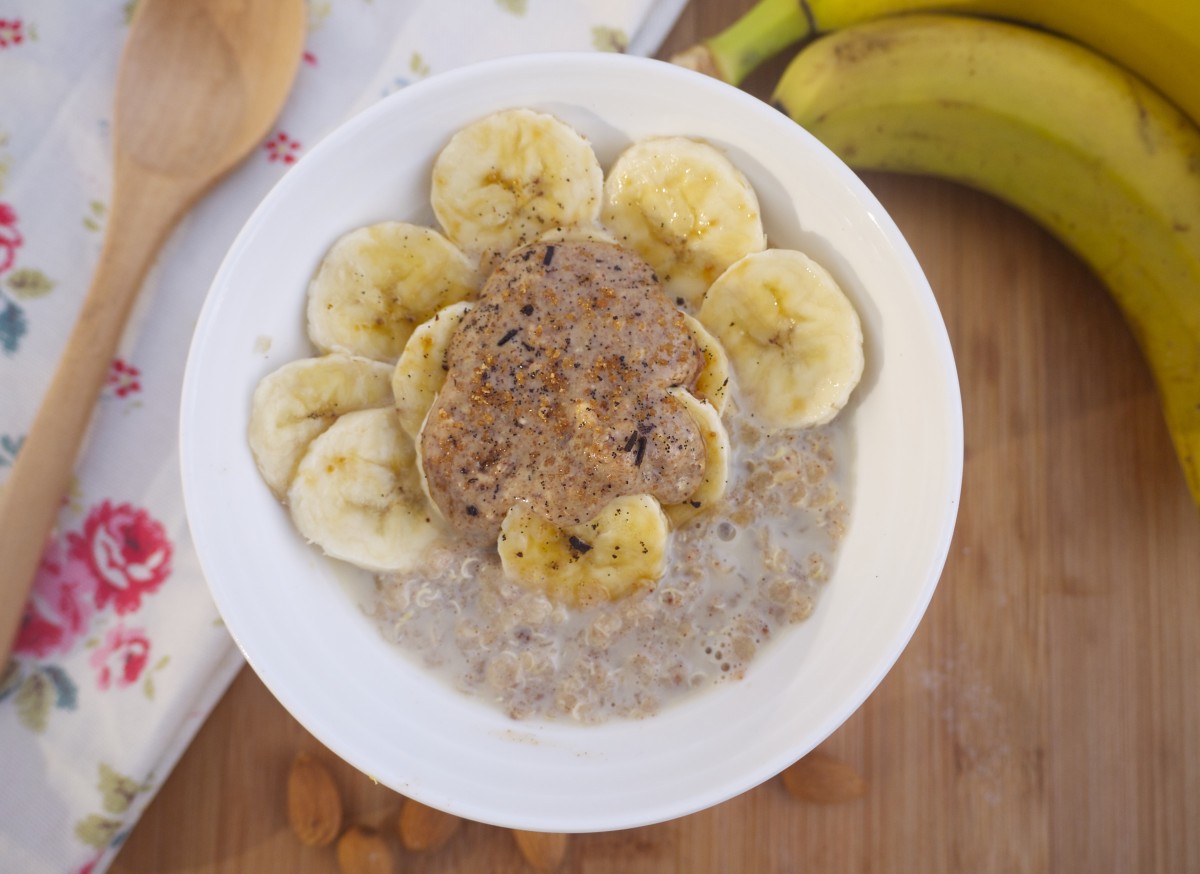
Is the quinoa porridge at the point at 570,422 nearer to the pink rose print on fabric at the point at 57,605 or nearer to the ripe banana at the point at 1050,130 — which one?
the ripe banana at the point at 1050,130

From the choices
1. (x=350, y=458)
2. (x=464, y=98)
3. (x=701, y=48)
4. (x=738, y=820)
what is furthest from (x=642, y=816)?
(x=701, y=48)

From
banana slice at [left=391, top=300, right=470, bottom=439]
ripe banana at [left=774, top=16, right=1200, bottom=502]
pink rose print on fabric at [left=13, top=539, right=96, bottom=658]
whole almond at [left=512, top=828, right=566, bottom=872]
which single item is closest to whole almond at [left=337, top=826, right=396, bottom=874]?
whole almond at [left=512, top=828, right=566, bottom=872]

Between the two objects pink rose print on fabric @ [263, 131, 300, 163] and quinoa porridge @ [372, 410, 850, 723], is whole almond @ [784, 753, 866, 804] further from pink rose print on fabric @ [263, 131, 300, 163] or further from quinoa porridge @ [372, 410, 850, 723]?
pink rose print on fabric @ [263, 131, 300, 163]

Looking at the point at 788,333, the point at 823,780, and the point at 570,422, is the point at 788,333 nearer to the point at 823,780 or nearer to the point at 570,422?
the point at 570,422

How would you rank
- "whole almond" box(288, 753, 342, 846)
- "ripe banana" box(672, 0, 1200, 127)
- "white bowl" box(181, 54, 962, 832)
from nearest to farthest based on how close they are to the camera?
"white bowl" box(181, 54, 962, 832) → "ripe banana" box(672, 0, 1200, 127) → "whole almond" box(288, 753, 342, 846)

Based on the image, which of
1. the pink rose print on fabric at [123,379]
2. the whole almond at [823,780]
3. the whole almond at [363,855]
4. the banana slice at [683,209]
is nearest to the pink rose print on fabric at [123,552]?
the pink rose print on fabric at [123,379]

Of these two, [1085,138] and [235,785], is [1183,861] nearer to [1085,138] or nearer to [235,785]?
[1085,138]

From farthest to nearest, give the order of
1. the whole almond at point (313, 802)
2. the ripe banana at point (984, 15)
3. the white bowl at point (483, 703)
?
the whole almond at point (313, 802) < the ripe banana at point (984, 15) < the white bowl at point (483, 703)
